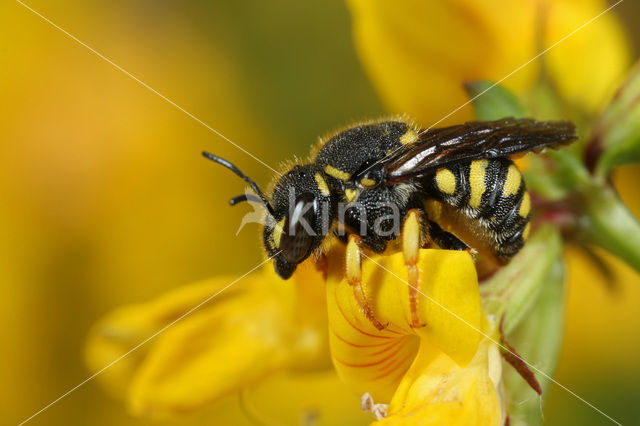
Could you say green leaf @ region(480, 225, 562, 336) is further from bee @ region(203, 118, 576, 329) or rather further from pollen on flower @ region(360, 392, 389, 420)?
pollen on flower @ region(360, 392, 389, 420)

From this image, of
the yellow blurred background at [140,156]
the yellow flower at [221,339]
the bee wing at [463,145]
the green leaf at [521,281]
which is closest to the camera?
the bee wing at [463,145]

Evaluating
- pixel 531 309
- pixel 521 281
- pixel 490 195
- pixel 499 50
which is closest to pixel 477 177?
pixel 490 195

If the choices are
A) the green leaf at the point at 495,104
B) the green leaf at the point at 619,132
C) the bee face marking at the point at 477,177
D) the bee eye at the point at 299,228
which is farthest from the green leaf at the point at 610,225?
the bee eye at the point at 299,228

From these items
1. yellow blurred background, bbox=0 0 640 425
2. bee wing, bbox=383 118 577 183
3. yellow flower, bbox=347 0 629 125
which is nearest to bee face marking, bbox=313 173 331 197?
bee wing, bbox=383 118 577 183

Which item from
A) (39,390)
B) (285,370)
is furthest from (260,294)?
(39,390)

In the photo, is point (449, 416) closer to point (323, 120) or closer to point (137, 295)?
point (323, 120)

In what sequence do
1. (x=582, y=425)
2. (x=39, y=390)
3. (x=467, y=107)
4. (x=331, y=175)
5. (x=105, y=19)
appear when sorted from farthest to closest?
(x=105, y=19) < (x=39, y=390) < (x=582, y=425) < (x=467, y=107) < (x=331, y=175)

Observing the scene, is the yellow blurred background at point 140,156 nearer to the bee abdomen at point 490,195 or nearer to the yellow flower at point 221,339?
the yellow flower at point 221,339

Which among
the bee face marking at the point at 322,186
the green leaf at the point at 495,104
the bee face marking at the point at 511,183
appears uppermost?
the green leaf at the point at 495,104
